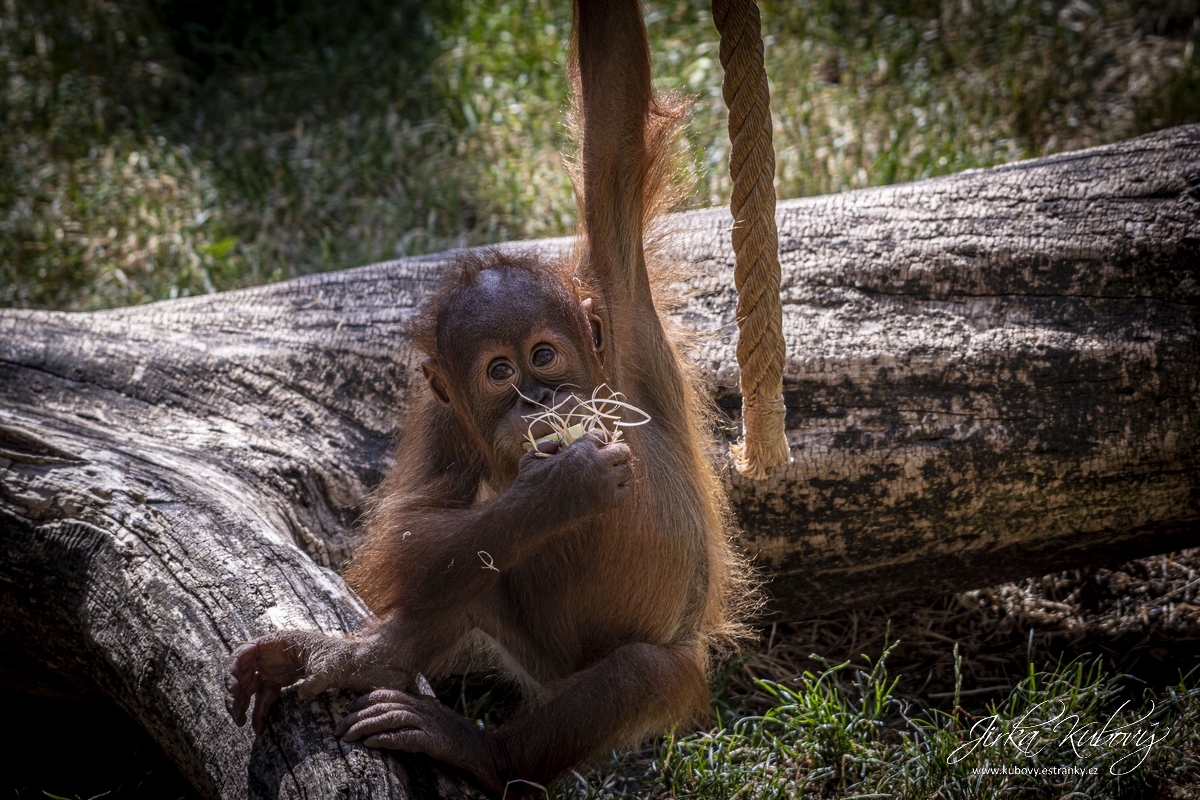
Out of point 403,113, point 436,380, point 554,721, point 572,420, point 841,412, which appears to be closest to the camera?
point 554,721

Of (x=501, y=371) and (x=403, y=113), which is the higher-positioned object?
(x=403, y=113)

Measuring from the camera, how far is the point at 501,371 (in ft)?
7.66

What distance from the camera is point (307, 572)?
238 centimetres

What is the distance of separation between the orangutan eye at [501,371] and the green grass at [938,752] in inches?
40.7

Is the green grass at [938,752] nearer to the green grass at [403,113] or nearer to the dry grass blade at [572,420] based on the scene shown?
the dry grass blade at [572,420]

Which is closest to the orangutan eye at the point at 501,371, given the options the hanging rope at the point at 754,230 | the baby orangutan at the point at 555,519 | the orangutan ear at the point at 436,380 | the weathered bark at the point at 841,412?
the baby orangutan at the point at 555,519

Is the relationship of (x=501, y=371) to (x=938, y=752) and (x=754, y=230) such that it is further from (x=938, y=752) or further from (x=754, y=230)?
(x=938, y=752)

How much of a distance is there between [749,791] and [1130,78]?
4.58 m

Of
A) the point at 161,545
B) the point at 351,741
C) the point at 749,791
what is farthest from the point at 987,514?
the point at 161,545

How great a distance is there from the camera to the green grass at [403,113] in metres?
4.65

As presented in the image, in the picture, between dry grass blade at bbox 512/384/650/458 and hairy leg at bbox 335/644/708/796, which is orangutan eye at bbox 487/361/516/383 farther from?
hairy leg at bbox 335/644/708/796

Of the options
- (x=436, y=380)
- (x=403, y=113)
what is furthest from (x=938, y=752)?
(x=403, y=113)

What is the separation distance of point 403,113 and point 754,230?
12.8ft

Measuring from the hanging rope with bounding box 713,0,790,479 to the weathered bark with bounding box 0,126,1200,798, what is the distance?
0.66 meters
